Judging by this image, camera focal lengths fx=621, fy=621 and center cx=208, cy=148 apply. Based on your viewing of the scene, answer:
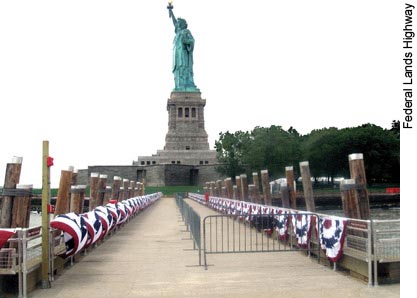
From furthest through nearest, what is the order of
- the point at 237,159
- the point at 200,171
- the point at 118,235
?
1. the point at 200,171
2. the point at 237,159
3. the point at 118,235

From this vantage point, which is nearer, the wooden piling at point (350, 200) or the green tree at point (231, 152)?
the wooden piling at point (350, 200)

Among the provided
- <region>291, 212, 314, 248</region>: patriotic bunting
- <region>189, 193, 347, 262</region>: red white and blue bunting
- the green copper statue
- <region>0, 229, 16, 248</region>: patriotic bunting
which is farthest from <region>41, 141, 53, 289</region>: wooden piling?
the green copper statue

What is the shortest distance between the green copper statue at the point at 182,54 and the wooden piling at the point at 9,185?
7921cm

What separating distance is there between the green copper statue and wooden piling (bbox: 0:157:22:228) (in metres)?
79.2

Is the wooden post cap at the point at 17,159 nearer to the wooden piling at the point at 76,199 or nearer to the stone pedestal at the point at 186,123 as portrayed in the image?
the wooden piling at the point at 76,199

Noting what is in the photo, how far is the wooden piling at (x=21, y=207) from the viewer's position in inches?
404

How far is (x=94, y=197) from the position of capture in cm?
2120

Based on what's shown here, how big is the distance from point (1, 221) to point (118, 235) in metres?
9.14

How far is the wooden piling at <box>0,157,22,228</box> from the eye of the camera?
10250 mm

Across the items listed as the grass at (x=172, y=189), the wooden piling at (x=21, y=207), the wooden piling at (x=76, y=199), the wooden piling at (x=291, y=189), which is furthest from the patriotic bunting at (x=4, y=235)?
the grass at (x=172, y=189)

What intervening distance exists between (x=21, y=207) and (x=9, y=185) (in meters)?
0.42

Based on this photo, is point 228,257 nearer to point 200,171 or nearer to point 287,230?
point 287,230

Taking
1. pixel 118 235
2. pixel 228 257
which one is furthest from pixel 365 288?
pixel 118 235

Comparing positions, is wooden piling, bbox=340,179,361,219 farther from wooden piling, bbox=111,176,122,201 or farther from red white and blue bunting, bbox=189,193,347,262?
wooden piling, bbox=111,176,122,201
